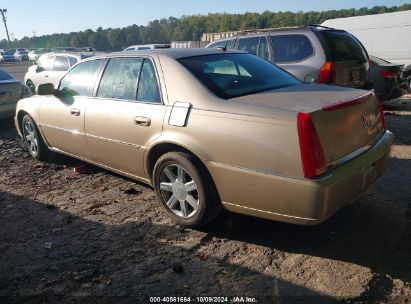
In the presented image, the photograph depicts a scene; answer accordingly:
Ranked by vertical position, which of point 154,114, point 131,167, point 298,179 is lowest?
point 131,167

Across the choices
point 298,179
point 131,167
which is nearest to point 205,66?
point 131,167

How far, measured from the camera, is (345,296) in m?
2.68

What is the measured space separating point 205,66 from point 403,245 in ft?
7.63

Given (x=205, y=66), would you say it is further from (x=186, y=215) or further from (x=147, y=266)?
(x=147, y=266)

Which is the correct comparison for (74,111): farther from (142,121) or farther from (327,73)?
(327,73)

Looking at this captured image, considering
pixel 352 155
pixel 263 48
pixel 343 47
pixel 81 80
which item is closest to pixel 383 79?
pixel 343 47

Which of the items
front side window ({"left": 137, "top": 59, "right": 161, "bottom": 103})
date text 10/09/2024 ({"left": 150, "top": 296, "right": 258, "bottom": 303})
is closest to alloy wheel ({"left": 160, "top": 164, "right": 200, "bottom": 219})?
front side window ({"left": 137, "top": 59, "right": 161, "bottom": 103})

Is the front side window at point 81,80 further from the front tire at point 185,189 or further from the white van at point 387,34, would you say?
the white van at point 387,34

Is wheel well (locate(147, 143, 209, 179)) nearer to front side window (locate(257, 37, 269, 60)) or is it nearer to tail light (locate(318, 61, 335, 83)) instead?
tail light (locate(318, 61, 335, 83))

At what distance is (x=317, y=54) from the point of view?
6617mm

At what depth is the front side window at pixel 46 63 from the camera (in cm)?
1235

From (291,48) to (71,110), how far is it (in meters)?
3.97

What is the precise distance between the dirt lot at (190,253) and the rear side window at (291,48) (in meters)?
2.90

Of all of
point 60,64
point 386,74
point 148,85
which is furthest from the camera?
point 60,64
